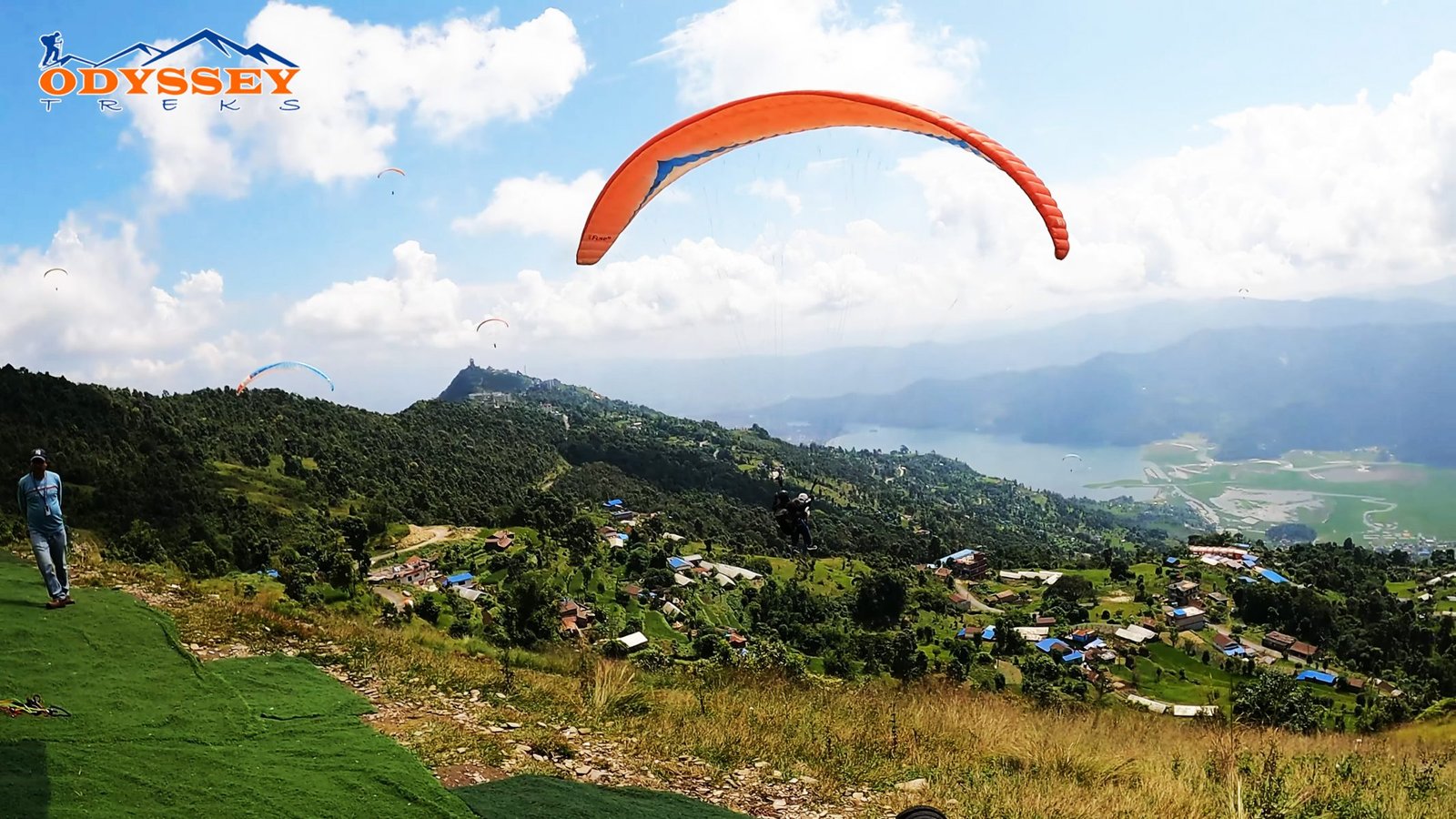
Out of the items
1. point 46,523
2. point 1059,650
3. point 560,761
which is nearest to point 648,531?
point 1059,650

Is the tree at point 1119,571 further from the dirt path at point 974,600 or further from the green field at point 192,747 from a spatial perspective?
the green field at point 192,747

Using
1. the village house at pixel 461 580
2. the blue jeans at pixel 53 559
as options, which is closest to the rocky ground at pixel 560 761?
the blue jeans at pixel 53 559

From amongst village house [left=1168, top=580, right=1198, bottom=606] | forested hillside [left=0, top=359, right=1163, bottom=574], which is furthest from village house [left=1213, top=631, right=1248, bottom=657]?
forested hillside [left=0, top=359, right=1163, bottom=574]

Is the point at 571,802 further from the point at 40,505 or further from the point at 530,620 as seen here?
the point at 530,620

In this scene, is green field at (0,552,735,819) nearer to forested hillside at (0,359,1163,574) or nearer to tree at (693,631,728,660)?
forested hillside at (0,359,1163,574)

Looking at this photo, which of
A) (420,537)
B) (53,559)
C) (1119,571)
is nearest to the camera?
(53,559)

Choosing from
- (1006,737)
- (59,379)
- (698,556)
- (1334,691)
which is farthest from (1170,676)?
(59,379)
